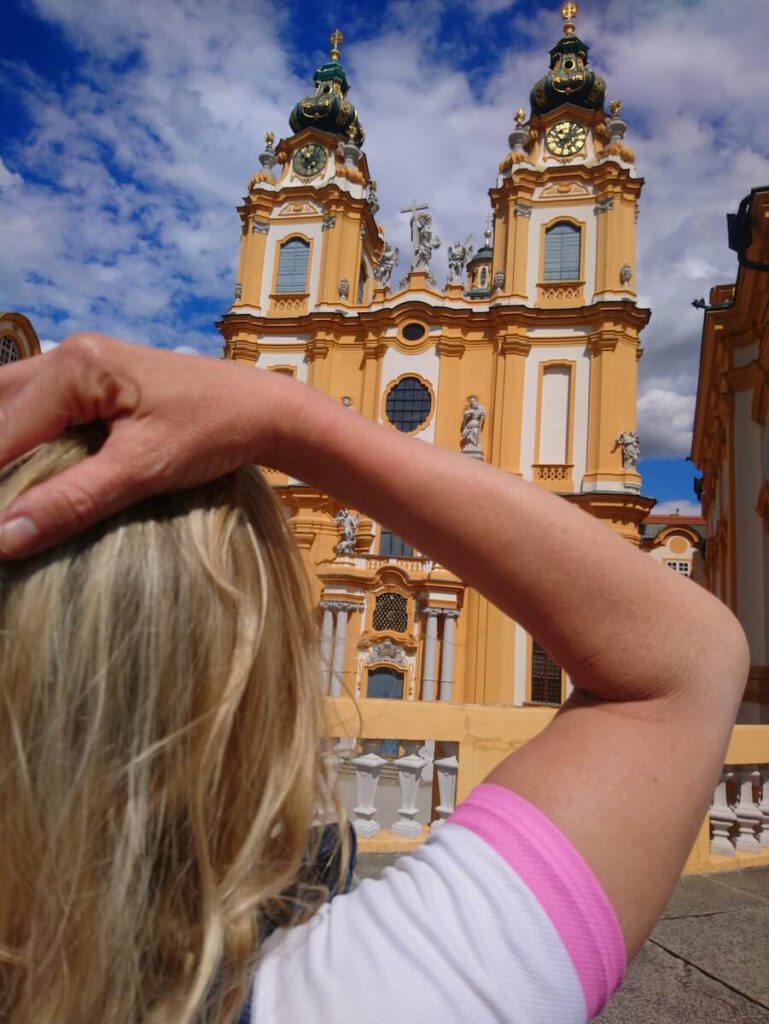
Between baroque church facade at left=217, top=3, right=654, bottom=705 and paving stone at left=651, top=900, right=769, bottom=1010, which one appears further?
baroque church facade at left=217, top=3, right=654, bottom=705

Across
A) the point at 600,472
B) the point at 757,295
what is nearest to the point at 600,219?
the point at 600,472

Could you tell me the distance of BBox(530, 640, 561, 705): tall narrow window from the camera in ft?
55.8

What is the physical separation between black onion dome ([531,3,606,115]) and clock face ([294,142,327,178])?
7.06m

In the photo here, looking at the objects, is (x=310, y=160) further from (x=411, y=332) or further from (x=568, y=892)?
(x=568, y=892)

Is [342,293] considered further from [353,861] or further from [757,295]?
[353,861]

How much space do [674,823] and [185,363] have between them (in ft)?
2.11

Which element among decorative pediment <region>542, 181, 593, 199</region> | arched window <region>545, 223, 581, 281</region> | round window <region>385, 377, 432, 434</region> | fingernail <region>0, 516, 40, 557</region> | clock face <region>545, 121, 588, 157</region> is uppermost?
clock face <region>545, 121, 588, 157</region>

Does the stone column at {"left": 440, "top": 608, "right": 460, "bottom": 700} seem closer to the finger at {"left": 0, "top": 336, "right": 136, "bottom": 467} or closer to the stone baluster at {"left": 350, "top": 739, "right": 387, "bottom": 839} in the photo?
the stone baluster at {"left": 350, "top": 739, "right": 387, "bottom": 839}

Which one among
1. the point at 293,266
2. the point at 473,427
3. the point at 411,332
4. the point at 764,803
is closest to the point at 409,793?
the point at 764,803

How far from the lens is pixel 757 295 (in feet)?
38.2

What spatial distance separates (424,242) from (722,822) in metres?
20.5

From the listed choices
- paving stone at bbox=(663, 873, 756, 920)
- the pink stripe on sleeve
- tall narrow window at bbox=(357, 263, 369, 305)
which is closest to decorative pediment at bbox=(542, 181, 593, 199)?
tall narrow window at bbox=(357, 263, 369, 305)

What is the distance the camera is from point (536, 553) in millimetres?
707

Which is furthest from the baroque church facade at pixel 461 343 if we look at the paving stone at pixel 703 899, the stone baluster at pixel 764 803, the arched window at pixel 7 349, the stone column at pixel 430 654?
the paving stone at pixel 703 899
